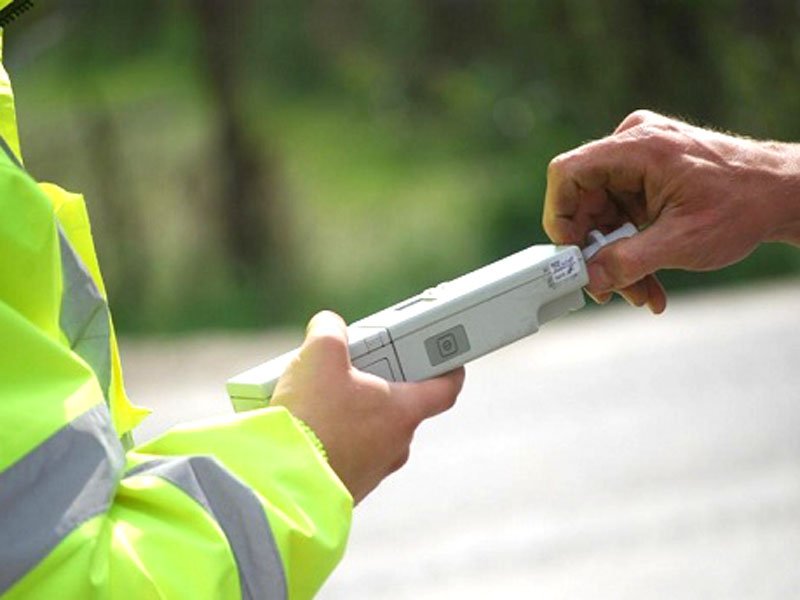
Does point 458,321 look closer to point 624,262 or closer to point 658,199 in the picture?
point 624,262

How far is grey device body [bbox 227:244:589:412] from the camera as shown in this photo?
2.46 metres

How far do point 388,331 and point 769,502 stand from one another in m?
5.61

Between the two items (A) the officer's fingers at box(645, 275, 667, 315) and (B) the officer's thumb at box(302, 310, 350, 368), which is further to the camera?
(A) the officer's fingers at box(645, 275, 667, 315)

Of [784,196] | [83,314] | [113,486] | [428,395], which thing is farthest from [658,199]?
[113,486]

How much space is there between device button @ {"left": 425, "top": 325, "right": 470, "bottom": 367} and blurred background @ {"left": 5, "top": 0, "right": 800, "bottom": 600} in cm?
442

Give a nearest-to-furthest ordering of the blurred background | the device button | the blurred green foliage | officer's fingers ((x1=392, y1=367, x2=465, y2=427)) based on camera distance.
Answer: officer's fingers ((x1=392, y1=367, x2=465, y2=427)), the device button, the blurred background, the blurred green foliage

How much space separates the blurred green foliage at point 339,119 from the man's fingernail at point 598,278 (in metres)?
10.2

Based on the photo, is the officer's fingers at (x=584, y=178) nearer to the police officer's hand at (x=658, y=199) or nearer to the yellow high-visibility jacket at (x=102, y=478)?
the police officer's hand at (x=658, y=199)

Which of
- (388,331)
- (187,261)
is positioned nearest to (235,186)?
(187,261)

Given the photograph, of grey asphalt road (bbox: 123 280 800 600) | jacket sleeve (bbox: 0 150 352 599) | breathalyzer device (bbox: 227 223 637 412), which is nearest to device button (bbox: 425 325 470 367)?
breathalyzer device (bbox: 227 223 637 412)

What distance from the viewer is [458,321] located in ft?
8.65

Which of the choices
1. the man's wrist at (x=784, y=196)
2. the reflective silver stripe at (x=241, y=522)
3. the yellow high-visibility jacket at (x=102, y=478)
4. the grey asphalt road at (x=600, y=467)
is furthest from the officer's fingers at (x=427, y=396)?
the grey asphalt road at (x=600, y=467)

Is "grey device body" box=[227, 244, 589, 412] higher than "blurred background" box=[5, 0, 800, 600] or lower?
higher

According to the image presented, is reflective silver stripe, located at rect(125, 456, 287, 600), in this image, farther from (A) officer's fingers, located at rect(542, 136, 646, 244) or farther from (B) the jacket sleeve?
(A) officer's fingers, located at rect(542, 136, 646, 244)
